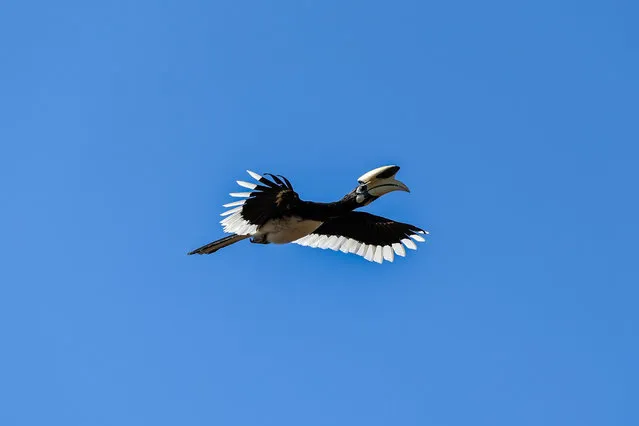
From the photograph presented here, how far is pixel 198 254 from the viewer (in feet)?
46.5

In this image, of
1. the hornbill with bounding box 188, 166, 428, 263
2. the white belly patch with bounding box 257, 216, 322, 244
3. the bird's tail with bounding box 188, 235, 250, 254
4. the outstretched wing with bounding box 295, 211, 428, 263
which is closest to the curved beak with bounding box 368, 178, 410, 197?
the hornbill with bounding box 188, 166, 428, 263

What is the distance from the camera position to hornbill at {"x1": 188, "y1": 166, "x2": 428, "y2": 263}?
12789 mm

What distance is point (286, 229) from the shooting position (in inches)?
531

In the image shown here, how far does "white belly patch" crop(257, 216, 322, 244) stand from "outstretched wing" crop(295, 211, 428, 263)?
144 cm

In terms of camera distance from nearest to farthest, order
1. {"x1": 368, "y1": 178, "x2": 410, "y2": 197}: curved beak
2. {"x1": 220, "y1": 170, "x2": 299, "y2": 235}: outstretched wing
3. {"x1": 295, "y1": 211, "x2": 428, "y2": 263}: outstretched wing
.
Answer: {"x1": 220, "y1": 170, "x2": 299, "y2": 235}: outstretched wing → {"x1": 368, "y1": 178, "x2": 410, "y2": 197}: curved beak → {"x1": 295, "y1": 211, "x2": 428, "y2": 263}: outstretched wing

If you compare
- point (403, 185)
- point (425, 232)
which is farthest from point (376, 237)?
point (403, 185)

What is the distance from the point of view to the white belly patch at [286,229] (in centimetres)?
1335

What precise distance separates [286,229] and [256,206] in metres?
0.82

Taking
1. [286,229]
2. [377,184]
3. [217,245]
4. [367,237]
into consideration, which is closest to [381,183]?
[377,184]

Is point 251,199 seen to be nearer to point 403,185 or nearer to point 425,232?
point 403,185

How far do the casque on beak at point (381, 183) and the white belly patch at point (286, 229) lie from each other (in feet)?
2.92

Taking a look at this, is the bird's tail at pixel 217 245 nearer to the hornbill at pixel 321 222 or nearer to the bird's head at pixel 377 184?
the hornbill at pixel 321 222

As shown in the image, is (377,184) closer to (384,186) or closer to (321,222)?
(384,186)

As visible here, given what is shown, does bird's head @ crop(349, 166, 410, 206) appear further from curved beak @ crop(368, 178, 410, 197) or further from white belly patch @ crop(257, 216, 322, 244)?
white belly patch @ crop(257, 216, 322, 244)
